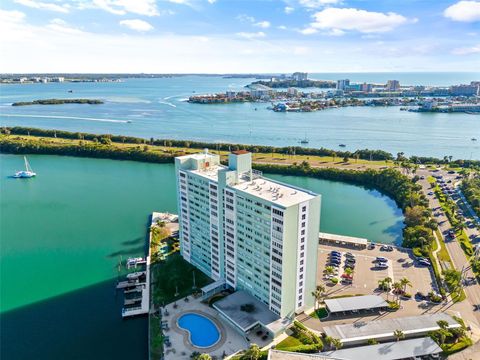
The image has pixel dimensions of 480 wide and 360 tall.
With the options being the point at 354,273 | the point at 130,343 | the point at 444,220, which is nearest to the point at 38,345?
the point at 130,343

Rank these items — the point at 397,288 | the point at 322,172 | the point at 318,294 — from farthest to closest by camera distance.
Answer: the point at 322,172, the point at 397,288, the point at 318,294

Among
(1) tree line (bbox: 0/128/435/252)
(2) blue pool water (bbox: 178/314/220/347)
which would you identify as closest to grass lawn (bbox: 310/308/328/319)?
(2) blue pool water (bbox: 178/314/220/347)

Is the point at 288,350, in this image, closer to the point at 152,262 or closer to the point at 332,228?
the point at 152,262

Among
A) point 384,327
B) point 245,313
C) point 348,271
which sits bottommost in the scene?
point 384,327

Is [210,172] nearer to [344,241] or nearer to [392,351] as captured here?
[344,241]

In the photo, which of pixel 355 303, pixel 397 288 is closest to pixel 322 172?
pixel 397 288

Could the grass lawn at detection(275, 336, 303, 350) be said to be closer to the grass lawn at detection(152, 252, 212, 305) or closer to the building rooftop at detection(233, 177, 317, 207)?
the grass lawn at detection(152, 252, 212, 305)
